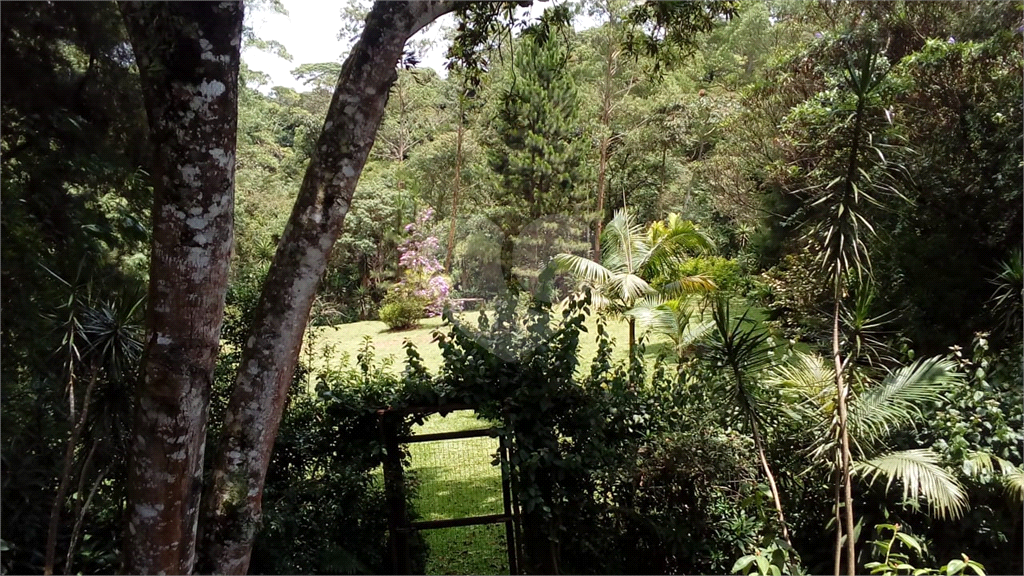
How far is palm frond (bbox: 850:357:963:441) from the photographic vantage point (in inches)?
107

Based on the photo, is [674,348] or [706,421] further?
[674,348]

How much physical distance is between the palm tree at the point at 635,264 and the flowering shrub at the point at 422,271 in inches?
32.4

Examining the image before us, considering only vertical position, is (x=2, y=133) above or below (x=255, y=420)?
above

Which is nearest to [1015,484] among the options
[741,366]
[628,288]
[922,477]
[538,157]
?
[922,477]

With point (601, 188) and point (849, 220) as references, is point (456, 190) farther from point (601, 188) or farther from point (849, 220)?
point (849, 220)

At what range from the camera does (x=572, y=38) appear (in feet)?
15.0

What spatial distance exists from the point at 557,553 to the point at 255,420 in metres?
1.51

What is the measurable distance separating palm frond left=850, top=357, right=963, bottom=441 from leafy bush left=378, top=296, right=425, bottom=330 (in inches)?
101

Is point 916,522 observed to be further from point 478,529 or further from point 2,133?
point 2,133

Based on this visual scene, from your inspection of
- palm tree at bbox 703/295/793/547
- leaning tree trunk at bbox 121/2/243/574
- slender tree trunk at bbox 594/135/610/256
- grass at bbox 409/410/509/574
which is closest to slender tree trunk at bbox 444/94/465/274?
slender tree trunk at bbox 594/135/610/256

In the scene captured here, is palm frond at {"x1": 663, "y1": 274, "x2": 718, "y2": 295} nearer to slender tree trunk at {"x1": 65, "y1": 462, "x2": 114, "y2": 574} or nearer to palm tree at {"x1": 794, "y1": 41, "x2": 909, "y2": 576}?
palm tree at {"x1": 794, "y1": 41, "x2": 909, "y2": 576}

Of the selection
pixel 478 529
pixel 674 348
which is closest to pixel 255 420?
pixel 478 529

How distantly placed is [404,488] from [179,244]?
61.6 inches

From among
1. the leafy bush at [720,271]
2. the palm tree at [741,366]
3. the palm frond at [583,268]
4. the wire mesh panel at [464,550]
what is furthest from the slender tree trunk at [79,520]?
the leafy bush at [720,271]
